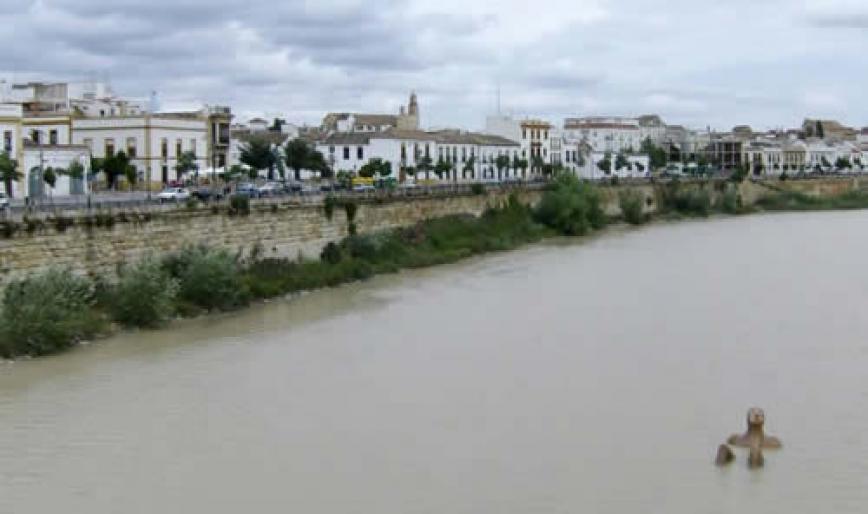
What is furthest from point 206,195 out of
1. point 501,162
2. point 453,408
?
point 501,162

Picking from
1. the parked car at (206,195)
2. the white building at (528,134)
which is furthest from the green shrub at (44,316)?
the white building at (528,134)

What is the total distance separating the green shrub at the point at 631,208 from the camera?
52.9m

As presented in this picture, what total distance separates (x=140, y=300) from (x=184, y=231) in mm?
4018

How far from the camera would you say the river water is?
498 inches

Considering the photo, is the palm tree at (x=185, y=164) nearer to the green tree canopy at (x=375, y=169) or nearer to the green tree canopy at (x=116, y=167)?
the green tree canopy at (x=116, y=167)

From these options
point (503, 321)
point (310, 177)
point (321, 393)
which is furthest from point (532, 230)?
point (321, 393)

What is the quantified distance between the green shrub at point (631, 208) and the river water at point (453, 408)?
25892 millimetres

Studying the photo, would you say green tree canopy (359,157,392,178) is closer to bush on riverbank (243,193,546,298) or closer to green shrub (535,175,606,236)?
green shrub (535,175,606,236)

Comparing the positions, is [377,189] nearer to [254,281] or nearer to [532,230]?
[532,230]

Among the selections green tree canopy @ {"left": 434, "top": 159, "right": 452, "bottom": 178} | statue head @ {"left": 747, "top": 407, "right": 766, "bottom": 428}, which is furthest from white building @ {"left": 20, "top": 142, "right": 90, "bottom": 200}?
green tree canopy @ {"left": 434, "top": 159, "right": 452, "bottom": 178}

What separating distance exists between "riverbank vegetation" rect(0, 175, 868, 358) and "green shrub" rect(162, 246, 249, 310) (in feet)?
0.06

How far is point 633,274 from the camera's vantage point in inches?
1238

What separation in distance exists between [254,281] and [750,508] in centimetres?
1472

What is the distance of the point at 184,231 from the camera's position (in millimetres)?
25094
